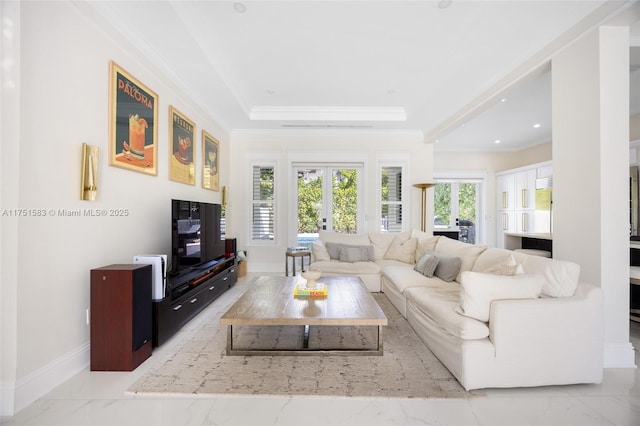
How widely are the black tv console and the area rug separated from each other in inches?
8.5

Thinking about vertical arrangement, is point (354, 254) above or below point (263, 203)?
below

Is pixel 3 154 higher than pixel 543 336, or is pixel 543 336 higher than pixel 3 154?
pixel 3 154

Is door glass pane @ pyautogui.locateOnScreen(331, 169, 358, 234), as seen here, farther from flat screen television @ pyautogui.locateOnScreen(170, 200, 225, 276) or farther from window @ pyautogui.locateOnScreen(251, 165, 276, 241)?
flat screen television @ pyautogui.locateOnScreen(170, 200, 225, 276)

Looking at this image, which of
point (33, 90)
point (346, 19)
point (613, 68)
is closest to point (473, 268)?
point (613, 68)

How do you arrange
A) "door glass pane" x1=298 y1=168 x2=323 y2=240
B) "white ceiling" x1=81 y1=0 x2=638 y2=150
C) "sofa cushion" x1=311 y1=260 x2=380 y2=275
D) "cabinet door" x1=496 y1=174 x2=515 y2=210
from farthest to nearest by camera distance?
1. "cabinet door" x1=496 y1=174 x2=515 y2=210
2. "door glass pane" x1=298 y1=168 x2=323 y2=240
3. "sofa cushion" x1=311 y1=260 x2=380 y2=275
4. "white ceiling" x1=81 y1=0 x2=638 y2=150

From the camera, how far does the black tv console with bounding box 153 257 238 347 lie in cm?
254

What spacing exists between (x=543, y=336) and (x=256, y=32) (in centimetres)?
350

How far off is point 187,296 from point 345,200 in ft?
12.7

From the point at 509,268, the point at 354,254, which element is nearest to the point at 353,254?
the point at 354,254

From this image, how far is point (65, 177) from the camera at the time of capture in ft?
6.88

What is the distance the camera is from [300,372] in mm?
2176

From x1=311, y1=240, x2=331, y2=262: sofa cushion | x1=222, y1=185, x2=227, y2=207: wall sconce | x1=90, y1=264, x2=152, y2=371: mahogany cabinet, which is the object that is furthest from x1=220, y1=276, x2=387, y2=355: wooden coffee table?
x1=222, y1=185, x2=227, y2=207: wall sconce

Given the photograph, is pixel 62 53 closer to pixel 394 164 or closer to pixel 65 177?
pixel 65 177

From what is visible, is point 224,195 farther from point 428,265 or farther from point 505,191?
point 505,191
